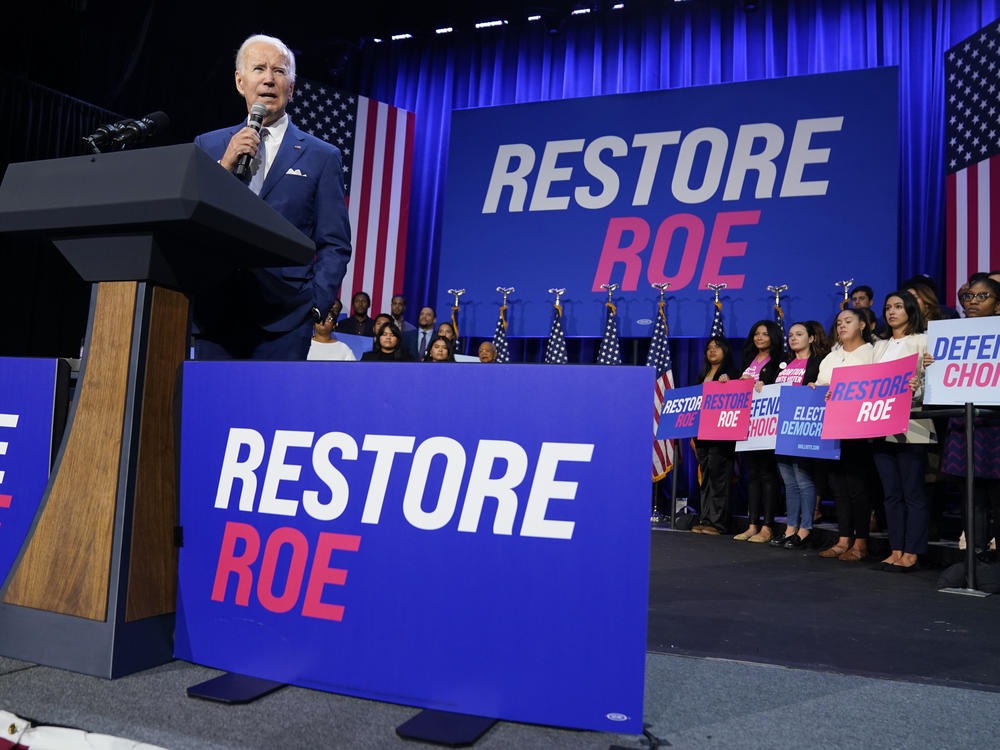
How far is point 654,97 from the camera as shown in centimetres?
777

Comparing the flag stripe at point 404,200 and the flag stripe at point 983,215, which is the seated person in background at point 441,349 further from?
the flag stripe at point 983,215

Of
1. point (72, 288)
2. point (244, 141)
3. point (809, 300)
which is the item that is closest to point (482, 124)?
point (809, 300)

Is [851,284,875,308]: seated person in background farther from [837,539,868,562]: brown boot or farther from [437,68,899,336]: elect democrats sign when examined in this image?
[837,539,868,562]: brown boot

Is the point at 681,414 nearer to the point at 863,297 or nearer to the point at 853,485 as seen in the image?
the point at 853,485

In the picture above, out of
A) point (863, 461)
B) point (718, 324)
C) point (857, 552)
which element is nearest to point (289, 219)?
point (863, 461)

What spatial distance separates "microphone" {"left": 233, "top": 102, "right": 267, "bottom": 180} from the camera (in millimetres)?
1614

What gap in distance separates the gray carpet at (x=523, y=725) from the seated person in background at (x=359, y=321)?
5926 millimetres

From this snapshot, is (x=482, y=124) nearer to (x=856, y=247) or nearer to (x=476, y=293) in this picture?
(x=476, y=293)

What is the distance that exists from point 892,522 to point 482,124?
592 centimetres

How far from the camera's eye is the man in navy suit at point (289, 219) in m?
1.77

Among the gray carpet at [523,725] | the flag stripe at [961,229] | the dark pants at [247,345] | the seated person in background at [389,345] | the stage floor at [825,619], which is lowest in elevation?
the stage floor at [825,619]

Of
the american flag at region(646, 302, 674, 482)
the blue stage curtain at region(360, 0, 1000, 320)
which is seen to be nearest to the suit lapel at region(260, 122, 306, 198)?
the american flag at region(646, 302, 674, 482)

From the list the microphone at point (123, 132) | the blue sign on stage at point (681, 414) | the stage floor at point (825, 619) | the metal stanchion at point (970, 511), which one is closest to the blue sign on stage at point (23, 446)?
the microphone at point (123, 132)

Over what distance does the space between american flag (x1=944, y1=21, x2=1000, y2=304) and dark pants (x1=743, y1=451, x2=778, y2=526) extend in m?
2.73
